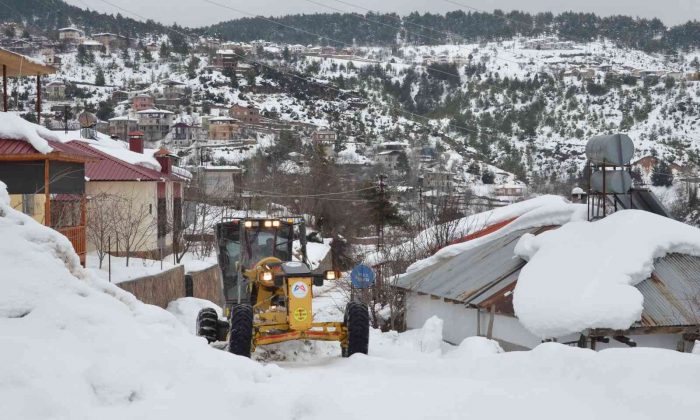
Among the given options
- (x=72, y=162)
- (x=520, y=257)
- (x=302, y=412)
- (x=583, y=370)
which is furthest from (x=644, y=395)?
(x=72, y=162)

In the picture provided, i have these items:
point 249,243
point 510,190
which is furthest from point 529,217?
point 510,190

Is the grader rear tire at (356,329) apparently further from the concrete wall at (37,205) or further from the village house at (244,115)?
the village house at (244,115)

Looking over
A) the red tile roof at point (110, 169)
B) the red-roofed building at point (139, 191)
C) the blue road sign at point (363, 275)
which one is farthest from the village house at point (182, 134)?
the blue road sign at point (363, 275)

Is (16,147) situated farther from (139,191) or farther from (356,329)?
(139,191)

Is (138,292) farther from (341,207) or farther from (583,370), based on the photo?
(341,207)

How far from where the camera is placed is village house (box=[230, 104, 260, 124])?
175363mm

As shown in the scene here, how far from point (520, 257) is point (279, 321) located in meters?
8.06

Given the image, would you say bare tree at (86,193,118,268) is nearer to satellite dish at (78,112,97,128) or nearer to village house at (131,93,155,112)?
satellite dish at (78,112,97,128)

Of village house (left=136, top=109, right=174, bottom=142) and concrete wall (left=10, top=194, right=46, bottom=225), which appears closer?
concrete wall (left=10, top=194, right=46, bottom=225)

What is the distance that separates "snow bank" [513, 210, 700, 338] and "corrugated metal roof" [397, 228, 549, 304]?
0.78 m

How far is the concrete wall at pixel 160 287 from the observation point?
1948cm

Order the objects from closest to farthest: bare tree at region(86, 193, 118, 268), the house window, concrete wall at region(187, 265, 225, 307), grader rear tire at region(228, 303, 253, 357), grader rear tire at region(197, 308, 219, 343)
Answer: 1. grader rear tire at region(228, 303, 253, 357)
2. grader rear tire at region(197, 308, 219, 343)
3. the house window
4. bare tree at region(86, 193, 118, 268)
5. concrete wall at region(187, 265, 225, 307)

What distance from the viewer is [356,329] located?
1380 centimetres

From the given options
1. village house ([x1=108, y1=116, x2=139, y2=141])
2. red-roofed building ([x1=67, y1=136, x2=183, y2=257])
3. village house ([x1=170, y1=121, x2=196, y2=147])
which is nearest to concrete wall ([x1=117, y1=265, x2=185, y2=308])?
red-roofed building ([x1=67, y1=136, x2=183, y2=257])
